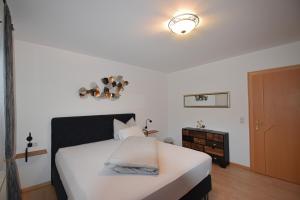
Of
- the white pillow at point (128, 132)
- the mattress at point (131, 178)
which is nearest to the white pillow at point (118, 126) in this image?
the white pillow at point (128, 132)

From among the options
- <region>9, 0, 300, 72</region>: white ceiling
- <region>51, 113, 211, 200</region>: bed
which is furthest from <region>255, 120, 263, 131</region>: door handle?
<region>51, 113, 211, 200</region>: bed

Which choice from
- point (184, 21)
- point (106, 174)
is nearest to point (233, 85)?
point (184, 21)

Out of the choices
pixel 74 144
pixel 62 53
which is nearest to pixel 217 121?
pixel 74 144

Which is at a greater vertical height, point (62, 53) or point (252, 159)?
point (62, 53)

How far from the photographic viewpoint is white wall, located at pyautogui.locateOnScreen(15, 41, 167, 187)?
2328mm

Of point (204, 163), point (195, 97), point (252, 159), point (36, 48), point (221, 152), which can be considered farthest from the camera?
point (195, 97)

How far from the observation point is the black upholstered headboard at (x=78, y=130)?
254cm

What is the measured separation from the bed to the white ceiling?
4.92 feet

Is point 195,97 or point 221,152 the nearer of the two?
point 221,152

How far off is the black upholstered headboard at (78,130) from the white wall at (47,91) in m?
0.13

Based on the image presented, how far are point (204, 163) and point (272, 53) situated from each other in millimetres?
2521

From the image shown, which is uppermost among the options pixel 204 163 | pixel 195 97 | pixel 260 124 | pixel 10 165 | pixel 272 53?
pixel 272 53

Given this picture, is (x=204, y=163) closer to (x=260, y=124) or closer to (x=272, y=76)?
(x=260, y=124)

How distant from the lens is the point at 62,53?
2.73m
